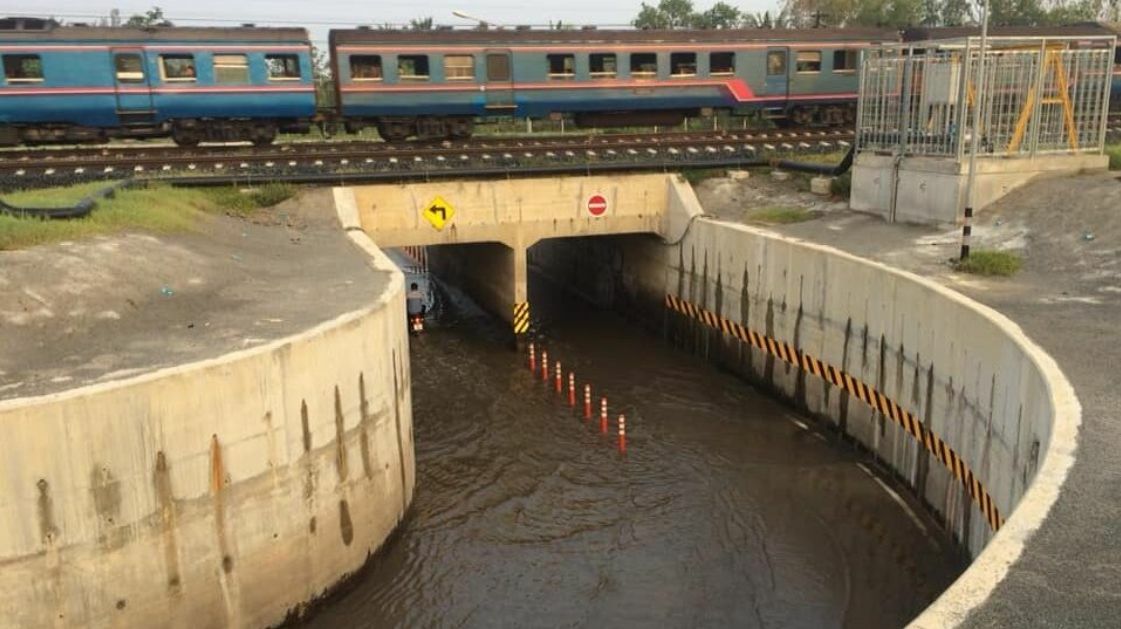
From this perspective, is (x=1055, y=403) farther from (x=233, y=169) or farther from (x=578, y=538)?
(x=233, y=169)

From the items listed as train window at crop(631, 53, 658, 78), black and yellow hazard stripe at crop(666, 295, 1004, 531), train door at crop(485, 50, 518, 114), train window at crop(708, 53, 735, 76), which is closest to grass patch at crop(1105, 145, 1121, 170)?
black and yellow hazard stripe at crop(666, 295, 1004, 531)

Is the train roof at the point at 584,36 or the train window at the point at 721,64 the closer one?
the train roof at the point at 584,36

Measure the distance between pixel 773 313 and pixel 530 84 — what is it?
12.8 m

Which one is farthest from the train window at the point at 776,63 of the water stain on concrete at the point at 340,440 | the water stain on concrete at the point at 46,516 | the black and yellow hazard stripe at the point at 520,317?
the water stain on concrete at the point at 46,516

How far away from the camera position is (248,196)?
20594 mm

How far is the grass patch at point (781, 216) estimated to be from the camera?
21578 millimetres

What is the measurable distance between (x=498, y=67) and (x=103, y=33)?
1104 centimetres

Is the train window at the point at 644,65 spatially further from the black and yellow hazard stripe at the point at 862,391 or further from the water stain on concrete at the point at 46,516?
the water stain on concrete at the point at 46,516

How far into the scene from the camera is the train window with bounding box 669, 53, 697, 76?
2955 cm

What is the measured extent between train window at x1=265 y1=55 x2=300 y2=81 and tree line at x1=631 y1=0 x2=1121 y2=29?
127 feet

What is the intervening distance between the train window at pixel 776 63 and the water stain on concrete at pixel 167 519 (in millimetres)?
26030

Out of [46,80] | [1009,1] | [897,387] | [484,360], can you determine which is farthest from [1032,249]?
[1009,1]

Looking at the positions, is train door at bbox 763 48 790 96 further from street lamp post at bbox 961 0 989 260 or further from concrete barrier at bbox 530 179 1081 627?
street lamp post at bbox 961 0 989 260

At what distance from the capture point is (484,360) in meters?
22.0
